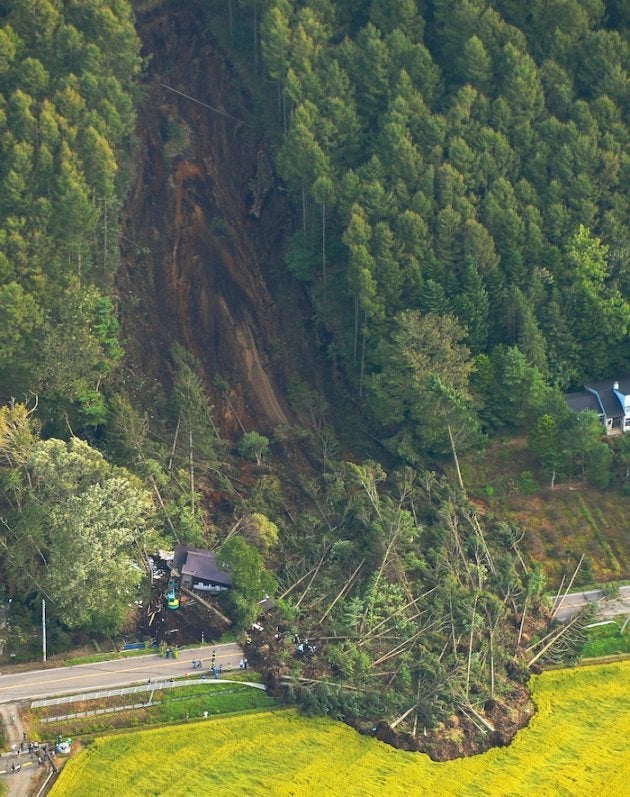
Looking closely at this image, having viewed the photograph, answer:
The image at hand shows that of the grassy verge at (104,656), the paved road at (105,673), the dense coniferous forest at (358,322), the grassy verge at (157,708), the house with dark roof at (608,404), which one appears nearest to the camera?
the grassy verge at (157,708)

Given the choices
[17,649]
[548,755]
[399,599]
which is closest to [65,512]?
[17,649]

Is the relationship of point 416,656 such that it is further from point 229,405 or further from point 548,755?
point 229,405

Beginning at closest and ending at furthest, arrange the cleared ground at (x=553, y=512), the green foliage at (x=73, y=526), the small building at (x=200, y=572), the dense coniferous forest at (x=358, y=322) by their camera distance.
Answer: the green foliage at (x=73, y=526), the dense coniferous forest at (x=358, y=322), the small building at (x=200, y=572), the cleared ground at (x=553, y=512)

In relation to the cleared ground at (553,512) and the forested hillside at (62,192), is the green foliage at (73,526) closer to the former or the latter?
the forested hillside at (62,192)

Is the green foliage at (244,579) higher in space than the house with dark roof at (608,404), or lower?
lower

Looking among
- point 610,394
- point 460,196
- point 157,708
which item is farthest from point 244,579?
point 460,196

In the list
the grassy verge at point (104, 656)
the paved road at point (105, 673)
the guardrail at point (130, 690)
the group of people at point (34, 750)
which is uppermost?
the grassy verge at point (104, 656)

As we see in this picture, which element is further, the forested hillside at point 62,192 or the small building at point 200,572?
the forested hillside at point 62,192

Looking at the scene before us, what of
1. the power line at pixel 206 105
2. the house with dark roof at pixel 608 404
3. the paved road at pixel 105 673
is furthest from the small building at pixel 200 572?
the power line at pixel 206 105
